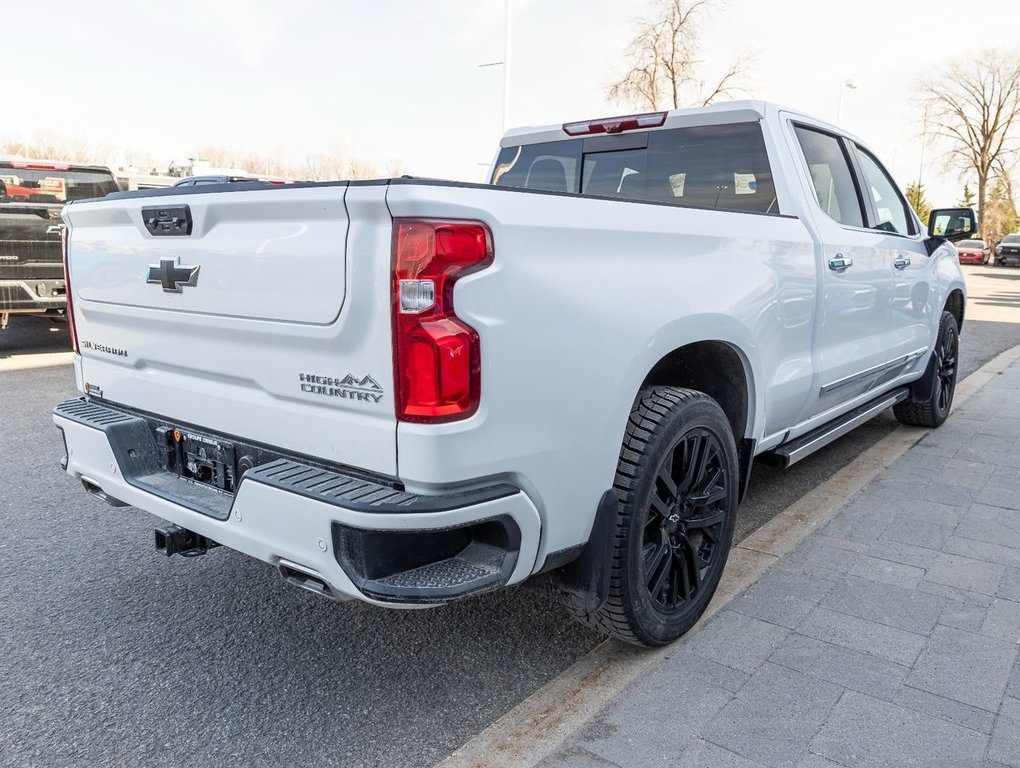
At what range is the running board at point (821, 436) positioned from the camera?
12.0ft

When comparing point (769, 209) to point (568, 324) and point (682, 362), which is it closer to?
point (682, 362)

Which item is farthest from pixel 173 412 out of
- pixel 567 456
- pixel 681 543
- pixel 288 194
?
pixel 681 543

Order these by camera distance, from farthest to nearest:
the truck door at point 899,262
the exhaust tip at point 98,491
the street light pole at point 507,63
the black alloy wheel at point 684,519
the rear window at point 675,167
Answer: the street light pole at point 507,63
the truck door at point 899,262
the rear window at point 675,167
the exhaust tip at point 98,491
the black alloy wheel at point 684,519

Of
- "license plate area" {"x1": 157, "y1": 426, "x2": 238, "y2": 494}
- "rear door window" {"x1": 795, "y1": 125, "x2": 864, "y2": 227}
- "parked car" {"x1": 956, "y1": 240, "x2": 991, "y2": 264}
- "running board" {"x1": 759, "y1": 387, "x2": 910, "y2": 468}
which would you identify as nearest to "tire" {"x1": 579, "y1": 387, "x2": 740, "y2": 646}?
"running board" {"x1": 759, "y1": 387, "x2": 910, "y2": 468}

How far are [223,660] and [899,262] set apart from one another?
3.97m

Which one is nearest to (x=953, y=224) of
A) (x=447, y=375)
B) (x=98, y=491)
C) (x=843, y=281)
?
(x=843, y=281)

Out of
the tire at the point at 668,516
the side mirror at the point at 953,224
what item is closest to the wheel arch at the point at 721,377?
the tire at the point at 668,516

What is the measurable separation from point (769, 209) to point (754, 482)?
1824 millimetres

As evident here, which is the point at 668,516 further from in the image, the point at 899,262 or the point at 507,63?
the point at 507,63

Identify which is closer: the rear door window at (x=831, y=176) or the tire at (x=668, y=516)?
the tire at (x=668, y=516)

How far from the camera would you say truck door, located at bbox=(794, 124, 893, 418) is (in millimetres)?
3684

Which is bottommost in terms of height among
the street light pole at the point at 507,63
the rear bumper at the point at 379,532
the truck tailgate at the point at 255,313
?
the rear bumper at the point at 379,532

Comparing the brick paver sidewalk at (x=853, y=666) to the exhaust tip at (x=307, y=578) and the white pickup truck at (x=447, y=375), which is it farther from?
the exhaust tip at (x=307, y=578)

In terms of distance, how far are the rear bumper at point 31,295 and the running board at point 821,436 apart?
6.78 metres
